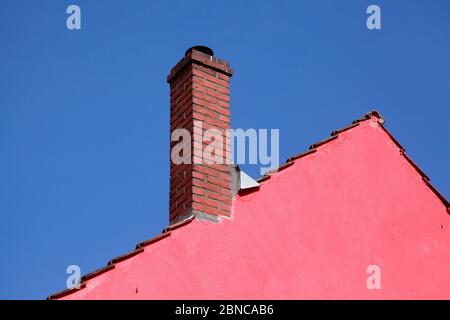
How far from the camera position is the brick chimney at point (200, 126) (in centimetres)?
1097

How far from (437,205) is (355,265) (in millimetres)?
1808

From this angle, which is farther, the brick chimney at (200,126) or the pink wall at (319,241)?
the brick chimney at (200,126)

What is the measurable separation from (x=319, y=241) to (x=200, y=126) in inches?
70.9

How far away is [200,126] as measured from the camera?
11.3 metres

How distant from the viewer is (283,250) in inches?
445

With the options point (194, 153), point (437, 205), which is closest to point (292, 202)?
point (194, 153)

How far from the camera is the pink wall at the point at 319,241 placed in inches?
412

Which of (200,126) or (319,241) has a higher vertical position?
(200,126)

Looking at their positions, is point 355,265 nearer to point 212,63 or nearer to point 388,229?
point 388,229

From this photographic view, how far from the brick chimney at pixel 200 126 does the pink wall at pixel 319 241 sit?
0.22 metres

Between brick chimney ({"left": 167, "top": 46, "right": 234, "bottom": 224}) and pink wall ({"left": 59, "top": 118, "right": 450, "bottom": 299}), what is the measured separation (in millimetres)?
215

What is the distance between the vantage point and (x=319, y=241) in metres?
11.7

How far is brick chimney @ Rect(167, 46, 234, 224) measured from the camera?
1097 centimetres

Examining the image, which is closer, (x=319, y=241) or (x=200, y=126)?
(x=200, y=126)
